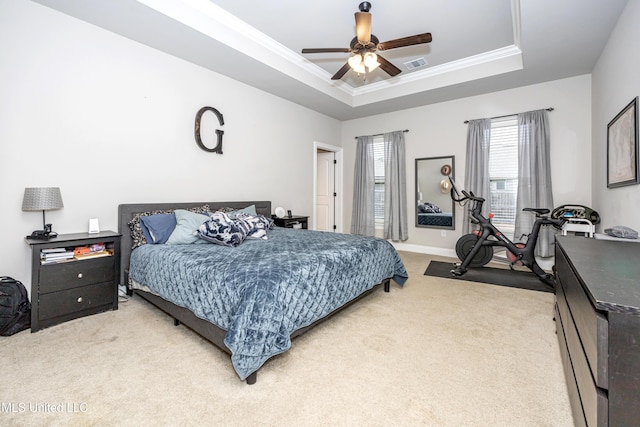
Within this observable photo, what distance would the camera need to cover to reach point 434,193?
17.0 ft

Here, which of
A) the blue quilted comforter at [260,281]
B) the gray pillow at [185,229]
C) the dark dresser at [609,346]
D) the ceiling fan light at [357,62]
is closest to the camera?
the dark dresser at [609,346]

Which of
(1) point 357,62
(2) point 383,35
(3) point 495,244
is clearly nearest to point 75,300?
(1) point 357,62

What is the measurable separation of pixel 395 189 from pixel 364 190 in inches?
27.8

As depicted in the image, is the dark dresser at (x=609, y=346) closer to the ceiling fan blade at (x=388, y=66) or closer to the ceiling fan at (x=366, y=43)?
the ceiling fan at (x=366, y=43)

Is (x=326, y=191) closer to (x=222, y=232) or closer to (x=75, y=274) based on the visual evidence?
(x=222, y=232)

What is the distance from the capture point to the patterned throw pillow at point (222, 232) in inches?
107

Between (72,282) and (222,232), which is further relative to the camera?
(222,232)

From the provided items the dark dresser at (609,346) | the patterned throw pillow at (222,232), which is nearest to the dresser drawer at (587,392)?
the dark dresser at (609,346)

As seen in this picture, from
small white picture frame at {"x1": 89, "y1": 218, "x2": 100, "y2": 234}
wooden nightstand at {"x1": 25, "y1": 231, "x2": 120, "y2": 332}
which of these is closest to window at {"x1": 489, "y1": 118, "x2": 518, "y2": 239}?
wooden nightstand at {"x1": 25, "y1": 231, "x2": 120, "y2": 332}

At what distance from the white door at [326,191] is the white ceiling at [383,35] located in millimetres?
2007

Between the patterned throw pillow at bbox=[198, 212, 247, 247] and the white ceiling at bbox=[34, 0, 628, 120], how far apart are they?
199cm

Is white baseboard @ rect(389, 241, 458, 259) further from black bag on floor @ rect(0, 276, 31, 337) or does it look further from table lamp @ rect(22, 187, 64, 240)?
black bag on floor @ rect(0, 276, 31, 337)

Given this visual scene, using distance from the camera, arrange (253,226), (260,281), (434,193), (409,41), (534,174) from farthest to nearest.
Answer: (434,193) → (534,174) → (253,226) → (409,41) → (260,281)

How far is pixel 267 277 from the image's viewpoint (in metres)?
1.74
